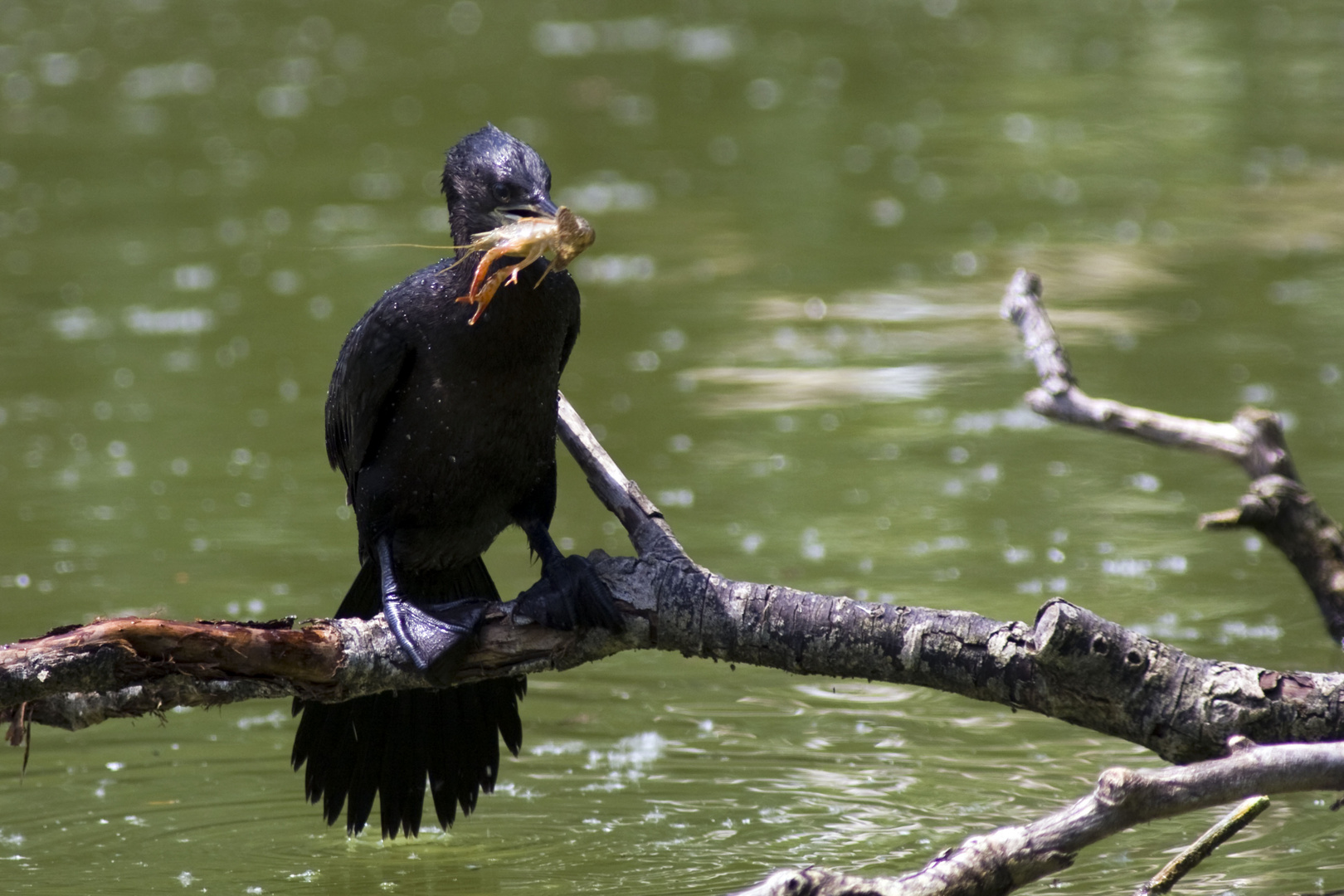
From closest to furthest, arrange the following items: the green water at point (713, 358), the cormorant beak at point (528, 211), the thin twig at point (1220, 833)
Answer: the thin twig at point (1220, 833) < the cormorant beak at point (528, 211) < the green water at point (713, 358)

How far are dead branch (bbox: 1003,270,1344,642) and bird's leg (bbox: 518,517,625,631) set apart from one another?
1.07 meters

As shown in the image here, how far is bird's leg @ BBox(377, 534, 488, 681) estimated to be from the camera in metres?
3.21

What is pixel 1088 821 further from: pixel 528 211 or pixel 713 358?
pixel 713 358

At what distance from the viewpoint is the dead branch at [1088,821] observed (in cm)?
246

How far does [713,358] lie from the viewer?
7.41 metres

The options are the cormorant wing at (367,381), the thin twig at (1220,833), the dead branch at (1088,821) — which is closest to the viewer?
the dead branch at (1088,821)

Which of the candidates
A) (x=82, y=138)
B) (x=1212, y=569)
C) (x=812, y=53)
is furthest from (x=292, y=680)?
(x=812, y=53)

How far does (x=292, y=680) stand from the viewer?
3.08 m

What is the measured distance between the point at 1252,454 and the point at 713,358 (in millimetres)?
3803

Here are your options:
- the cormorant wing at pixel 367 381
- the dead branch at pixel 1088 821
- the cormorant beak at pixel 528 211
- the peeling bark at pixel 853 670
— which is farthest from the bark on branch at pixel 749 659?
the cormorant beak at pixel 528 211

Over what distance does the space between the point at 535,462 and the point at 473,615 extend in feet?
1.41

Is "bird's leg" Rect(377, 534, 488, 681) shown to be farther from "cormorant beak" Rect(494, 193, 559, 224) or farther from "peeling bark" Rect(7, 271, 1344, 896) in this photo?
"cormorant beak" Rect(494, 193, 559, 224)

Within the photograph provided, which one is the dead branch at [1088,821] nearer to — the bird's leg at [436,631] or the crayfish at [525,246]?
the bird's leg at [436,631]

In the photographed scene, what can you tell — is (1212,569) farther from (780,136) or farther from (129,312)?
(780,136)
